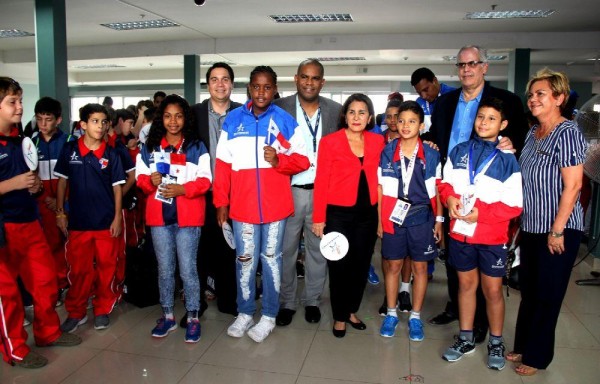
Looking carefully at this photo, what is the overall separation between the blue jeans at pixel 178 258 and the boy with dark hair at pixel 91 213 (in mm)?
376

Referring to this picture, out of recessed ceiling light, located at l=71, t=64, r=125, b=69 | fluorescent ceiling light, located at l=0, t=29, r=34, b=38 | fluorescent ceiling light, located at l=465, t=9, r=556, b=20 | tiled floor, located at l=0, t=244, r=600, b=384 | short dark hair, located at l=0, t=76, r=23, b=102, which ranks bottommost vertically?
tiled floor, located at l=0, t=244, r=600, b=384

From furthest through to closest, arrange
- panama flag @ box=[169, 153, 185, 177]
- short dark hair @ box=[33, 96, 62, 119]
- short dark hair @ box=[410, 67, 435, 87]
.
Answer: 1. short dark hair @ box=[410, 67, 435, 87]
2. short dark hair @ box=[33, 96, 62, 119]
3. panama flag @ box=[169, 153, 185, 177]

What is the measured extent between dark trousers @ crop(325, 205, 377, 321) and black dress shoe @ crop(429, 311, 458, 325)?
59cm

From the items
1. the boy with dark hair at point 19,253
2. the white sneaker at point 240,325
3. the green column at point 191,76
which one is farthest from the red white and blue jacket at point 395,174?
the green column at point 191,76

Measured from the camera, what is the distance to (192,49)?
10328mm

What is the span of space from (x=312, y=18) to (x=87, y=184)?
646 centimetres

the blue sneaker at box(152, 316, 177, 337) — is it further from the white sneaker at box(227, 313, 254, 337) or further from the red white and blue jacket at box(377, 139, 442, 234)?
the red white and blue jacket at box(377, 139, 442, 234)

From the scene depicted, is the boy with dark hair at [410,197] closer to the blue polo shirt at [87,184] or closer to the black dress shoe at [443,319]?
the black dress shoe at [443,319]

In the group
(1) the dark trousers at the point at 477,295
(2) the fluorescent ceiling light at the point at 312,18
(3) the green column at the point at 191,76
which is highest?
(2) the fluorescent ceiling light at the point at 312,18

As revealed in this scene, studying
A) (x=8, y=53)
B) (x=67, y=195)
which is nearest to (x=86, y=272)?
(x=67, y=195)

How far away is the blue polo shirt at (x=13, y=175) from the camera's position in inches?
94.6

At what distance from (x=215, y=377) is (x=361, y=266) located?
1.08 meters

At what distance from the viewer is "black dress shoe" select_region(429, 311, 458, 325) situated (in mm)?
3037

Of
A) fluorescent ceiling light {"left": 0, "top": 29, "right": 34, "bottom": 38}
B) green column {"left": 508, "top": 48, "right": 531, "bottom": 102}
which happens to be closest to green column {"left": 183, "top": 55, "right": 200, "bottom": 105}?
fluorescent ceiling light {"left": 0, "top": 29, "right": 34, "bottom": 38}
